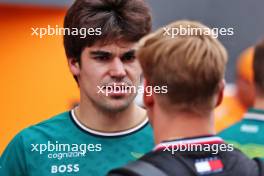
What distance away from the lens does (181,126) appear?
2.18 meters

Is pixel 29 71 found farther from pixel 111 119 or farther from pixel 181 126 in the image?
pixel 181 126

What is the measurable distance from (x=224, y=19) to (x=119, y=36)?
363 cm

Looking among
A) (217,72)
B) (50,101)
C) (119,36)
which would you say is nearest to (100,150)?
(119,36)

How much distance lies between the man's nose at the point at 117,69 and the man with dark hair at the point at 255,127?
68 centimetres

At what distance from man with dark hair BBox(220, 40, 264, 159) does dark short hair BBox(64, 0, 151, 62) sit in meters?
0.66

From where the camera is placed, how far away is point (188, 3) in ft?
20.7

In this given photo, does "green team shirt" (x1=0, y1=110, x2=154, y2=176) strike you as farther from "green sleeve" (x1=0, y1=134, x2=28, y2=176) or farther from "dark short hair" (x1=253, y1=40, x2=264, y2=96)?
"dark short hair" (x1=253, y1=40, x2=264, y2=96)

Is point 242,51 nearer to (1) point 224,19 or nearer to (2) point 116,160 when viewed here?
(1) point 224,19

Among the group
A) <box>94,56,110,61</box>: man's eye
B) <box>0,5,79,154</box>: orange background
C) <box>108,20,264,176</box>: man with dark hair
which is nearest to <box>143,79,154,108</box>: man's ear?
<box>108,20,264,176</box>: man with dark hair

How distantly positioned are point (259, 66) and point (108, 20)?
0.86 metres

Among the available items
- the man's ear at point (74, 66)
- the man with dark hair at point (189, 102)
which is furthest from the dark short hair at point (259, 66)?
the man with dark hair at point (189, 102)

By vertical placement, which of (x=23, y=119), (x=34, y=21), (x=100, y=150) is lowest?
(x=23, y=119)

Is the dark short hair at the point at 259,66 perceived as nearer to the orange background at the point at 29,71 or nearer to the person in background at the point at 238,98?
the person in background at the point at 238,98

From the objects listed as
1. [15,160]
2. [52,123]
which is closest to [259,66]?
[52,123]
